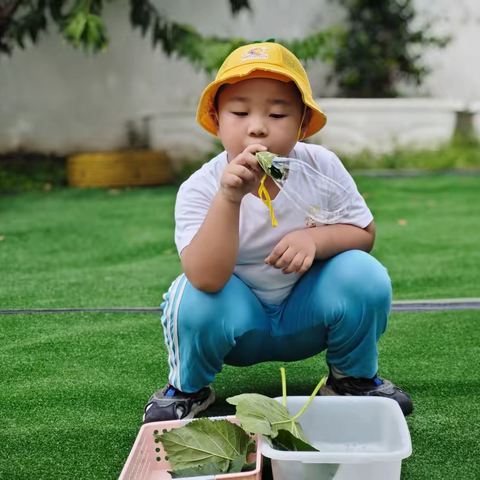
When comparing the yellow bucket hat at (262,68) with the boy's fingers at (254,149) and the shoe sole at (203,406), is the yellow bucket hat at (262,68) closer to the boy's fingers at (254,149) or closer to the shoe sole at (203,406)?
the boy's fingers at (254,149)

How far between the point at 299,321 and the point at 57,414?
22.7 inches

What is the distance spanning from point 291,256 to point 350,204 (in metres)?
0.24

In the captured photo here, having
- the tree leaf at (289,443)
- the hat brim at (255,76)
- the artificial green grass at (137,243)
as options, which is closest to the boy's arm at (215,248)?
the hat brim at (255,76)

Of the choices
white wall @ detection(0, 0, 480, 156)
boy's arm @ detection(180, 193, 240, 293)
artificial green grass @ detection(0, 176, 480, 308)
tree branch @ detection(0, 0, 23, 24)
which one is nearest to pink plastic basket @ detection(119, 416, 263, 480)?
boy's arm @ detection(180, 193, 240, 293)

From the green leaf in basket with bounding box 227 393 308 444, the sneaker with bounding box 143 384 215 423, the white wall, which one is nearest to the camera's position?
the green leaf in basket with bounding box 227 393 308 444

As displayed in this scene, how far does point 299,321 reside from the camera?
4.94 feet

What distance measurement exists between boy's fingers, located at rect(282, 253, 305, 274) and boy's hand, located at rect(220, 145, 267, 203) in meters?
0.16

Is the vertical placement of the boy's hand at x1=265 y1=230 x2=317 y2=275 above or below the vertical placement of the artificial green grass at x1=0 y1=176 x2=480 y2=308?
above

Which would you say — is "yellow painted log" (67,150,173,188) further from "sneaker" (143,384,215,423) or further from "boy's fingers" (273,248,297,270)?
"boy's fingers" (273,248,297,270)

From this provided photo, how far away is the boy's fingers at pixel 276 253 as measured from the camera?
1.39 meters

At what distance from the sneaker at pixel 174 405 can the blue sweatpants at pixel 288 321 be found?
Answer: 28 mm

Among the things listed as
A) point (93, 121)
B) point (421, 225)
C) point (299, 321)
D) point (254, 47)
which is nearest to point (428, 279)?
point (421, 225)

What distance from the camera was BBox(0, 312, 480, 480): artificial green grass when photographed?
137 cm

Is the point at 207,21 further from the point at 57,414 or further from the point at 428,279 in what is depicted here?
the point at 57,414
